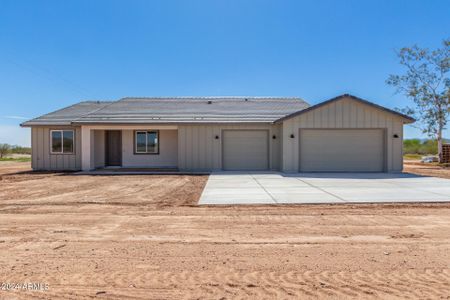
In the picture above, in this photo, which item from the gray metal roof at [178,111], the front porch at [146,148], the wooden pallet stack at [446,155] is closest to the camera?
the gray metal roof at [178,111]

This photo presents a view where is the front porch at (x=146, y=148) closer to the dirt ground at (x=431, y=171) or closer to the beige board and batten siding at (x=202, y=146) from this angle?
the beige board and batten siding at (x=202, y=146)

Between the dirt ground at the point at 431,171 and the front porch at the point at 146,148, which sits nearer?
the dirt ground at the point at 431,171

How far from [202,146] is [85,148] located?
6.26 meters

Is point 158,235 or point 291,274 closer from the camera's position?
point 291,274

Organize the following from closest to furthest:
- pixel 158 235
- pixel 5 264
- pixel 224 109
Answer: pixel 5 264
pixel 158 235
pixel 224 109

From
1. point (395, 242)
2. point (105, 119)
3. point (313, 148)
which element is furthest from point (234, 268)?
point (105, 119)

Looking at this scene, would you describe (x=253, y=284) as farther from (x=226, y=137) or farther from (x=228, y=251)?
(x=226, y=137)

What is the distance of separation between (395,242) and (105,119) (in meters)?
15.4

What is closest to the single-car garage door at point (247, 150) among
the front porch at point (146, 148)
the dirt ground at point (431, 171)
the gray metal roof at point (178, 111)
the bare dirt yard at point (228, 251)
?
the gray metal roof at point (178, 111)

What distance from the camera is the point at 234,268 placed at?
351cm

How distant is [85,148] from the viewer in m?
16.5

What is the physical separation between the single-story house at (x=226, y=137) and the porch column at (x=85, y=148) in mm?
50

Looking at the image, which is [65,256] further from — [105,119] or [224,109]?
[224,109]

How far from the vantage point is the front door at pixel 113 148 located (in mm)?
18781
